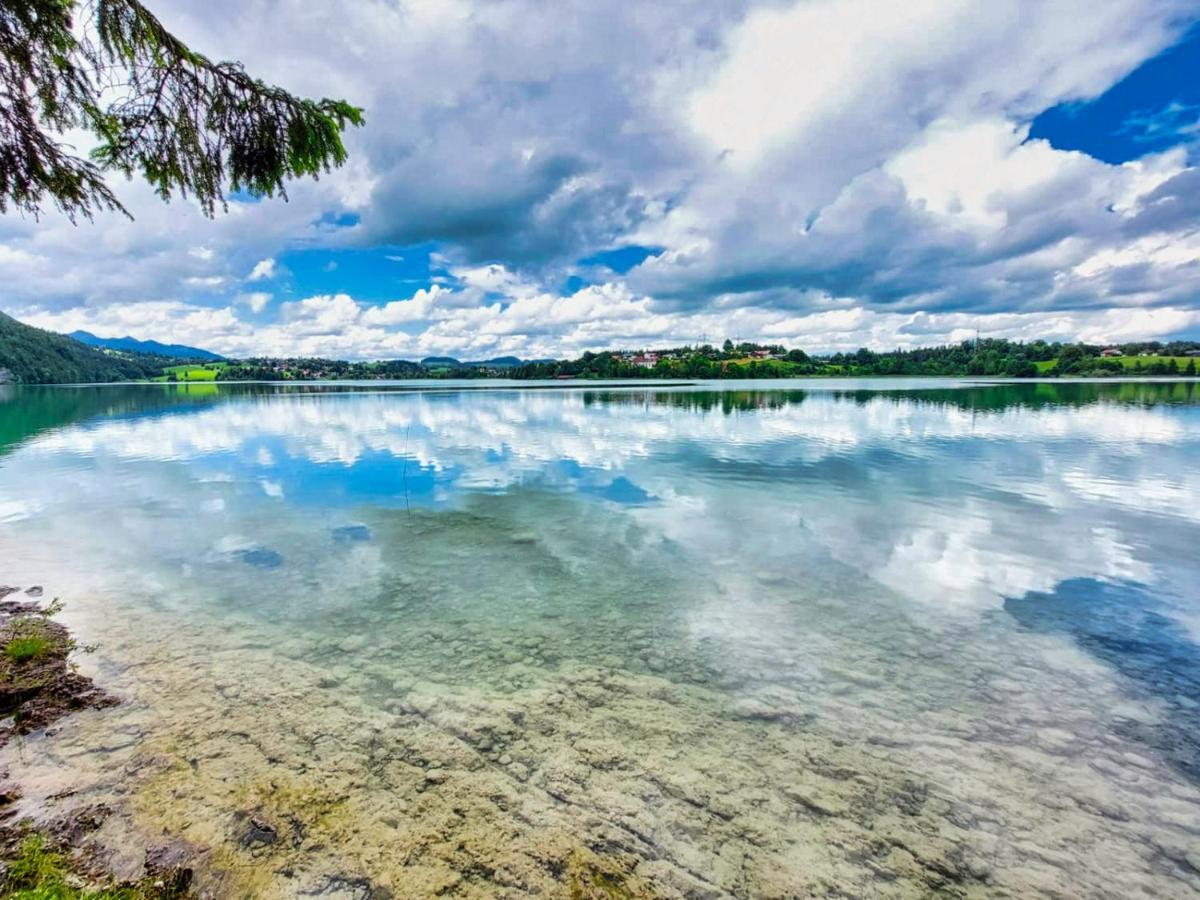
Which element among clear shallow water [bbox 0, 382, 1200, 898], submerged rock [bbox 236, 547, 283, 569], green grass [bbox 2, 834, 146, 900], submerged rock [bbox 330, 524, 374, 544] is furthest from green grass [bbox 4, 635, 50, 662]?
submerged rock [bbox 330, 524, 374, 544]

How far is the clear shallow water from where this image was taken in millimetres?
4633

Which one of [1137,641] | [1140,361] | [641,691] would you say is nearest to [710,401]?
[1137,641]

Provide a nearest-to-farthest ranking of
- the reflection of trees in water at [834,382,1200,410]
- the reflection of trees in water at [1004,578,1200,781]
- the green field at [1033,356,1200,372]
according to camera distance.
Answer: the reflection of trees in water at [1004,578,1200,781] → the reflection of trees in water at [834,382,1200,410] → the green field at [1033,356,1200,372]

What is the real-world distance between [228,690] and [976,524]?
17695 millimetres

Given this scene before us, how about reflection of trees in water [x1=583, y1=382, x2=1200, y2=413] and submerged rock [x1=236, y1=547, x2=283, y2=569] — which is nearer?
submerged rock [x1=236, y1=547, x2=283, y2=569]

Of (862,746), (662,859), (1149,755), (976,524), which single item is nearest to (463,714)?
(662,859)

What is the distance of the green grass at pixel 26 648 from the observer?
7386mm

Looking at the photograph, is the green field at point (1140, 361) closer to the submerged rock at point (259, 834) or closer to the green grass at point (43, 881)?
the submerged rock at point (259, 834)

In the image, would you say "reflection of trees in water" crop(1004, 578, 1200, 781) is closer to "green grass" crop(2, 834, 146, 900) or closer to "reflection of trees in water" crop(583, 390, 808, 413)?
"green grass" crop(2, 834, 146, 900)

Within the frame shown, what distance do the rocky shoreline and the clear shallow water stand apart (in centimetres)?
23

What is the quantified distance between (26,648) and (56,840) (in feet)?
15.5

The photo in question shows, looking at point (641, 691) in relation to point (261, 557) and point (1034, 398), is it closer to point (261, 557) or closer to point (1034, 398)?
point (261, 557)

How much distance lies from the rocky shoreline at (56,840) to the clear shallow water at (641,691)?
9.2 inches

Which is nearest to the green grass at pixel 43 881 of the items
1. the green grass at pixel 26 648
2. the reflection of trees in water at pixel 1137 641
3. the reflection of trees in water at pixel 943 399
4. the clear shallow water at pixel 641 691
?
the clear shallow water at pixel 641 691
